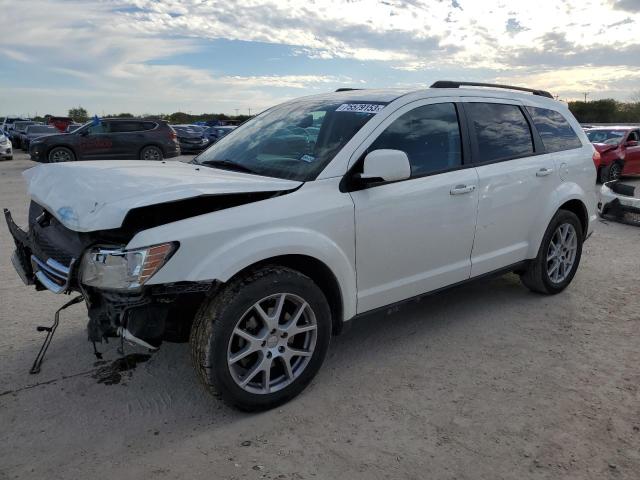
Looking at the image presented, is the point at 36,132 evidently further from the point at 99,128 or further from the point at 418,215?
the point at 418,215

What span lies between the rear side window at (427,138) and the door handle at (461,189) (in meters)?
0.16

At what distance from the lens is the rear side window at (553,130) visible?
15.2 ft

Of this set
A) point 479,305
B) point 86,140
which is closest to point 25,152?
point 86,140

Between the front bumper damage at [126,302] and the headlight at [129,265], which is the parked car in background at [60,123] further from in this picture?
the headlight at [129,265]

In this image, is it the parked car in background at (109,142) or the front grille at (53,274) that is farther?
the parked car in background at (109,142)

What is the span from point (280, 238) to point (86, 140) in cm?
1698

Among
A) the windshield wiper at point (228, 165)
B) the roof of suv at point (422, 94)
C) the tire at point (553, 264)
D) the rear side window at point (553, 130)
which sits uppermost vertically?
the roof of suv at point (422, 94)

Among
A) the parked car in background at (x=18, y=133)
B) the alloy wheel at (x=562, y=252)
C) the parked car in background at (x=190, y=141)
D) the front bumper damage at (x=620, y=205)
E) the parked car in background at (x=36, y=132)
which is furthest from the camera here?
the parked car in background at (x=18, y=133)

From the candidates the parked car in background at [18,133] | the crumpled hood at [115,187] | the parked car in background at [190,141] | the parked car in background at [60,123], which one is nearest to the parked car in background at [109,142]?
the parked car in background at [190,141]

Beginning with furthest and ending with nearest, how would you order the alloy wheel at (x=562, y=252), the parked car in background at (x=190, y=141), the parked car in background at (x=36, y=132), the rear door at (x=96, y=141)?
the parked car in background at (x=36, y=132), the parked car in background at (x=190, y=141), the rear door at (x=96, y=141), the alloy wheel at (x=562, y=252)

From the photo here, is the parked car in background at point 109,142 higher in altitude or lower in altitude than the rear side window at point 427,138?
lower

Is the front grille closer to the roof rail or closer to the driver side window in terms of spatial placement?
the roof rail

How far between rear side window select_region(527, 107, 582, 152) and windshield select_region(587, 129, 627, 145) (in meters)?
10.5

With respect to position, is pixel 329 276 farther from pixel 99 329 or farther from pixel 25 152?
pixel 25 152
